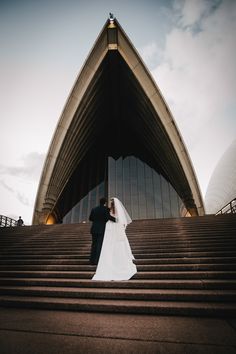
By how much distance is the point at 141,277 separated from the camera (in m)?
3.54

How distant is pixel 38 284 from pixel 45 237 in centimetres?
377

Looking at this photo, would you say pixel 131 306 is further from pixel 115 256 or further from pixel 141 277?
pixel 115 256

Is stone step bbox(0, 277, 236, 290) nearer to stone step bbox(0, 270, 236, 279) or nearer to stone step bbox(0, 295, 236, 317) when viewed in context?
stone step bbox(0, 270, 236, 279)

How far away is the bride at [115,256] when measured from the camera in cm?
354

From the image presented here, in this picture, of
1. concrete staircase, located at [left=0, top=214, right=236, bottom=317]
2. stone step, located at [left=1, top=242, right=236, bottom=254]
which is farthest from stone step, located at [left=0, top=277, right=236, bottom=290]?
stone step, located at [left=1, top=242, right=236, bottom=254]

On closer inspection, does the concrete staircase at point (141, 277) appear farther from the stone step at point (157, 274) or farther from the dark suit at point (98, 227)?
the dark suit at point (98, 227)

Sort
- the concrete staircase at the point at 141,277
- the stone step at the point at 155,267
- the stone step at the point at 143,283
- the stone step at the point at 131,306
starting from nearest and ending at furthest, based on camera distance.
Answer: the stone step at the point at 131,306, the concrete staircase at the point at 141,277, the stone step at the point at 143,283, the stone step at the point at 155,267

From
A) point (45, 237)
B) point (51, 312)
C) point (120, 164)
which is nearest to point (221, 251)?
point (51, 312)

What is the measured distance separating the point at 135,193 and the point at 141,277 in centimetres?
1254

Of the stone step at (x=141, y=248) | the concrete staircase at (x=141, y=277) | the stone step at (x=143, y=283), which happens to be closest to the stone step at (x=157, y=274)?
the concrete staircase at (x=141, y=277)

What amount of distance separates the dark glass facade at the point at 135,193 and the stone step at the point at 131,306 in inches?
497

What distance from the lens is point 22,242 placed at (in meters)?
6.71

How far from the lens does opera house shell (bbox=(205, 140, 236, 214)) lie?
Result: 4119 centimetres

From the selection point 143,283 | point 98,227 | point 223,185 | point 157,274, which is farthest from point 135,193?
point 223,185
